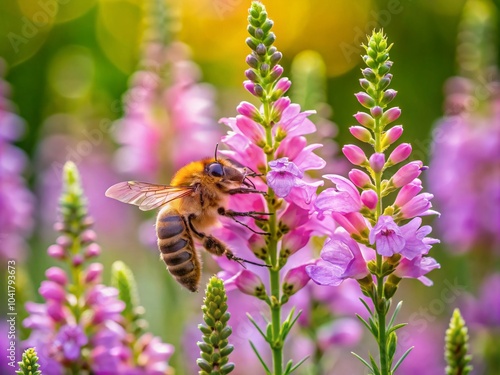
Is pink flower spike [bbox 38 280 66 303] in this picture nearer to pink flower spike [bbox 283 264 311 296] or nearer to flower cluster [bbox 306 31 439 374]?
pink flower spike [bbox 283 264 311 296]

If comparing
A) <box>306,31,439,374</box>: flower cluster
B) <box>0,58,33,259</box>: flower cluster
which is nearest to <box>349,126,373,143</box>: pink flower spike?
<box>306,31,439,374</box>: flower cluster

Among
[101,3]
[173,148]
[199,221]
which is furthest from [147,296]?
[101,3]

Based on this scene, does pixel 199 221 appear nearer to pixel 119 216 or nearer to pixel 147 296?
pixel 147 296

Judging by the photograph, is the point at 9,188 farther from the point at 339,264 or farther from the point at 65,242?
the point at 339,264

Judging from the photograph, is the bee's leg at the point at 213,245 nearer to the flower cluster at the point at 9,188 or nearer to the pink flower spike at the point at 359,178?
the pink flower spike at the point at 359,178

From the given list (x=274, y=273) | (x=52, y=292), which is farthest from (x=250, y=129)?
(x=52, y=292)

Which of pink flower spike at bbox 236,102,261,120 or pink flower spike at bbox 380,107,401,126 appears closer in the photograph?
pink flower spike at bbox 380,107,401,126

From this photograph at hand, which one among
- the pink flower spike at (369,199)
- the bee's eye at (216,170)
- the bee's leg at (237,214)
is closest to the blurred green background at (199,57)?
the bee's eye at (216,170)
